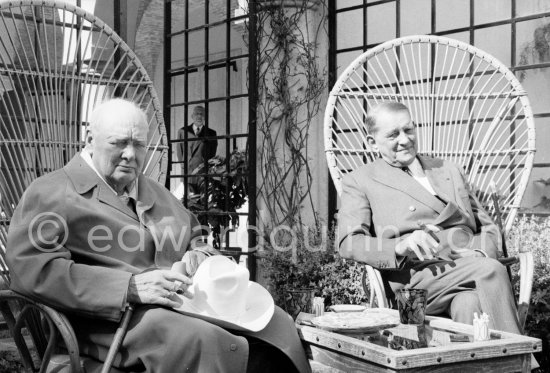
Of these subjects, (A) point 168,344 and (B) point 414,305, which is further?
(B) point 414,305

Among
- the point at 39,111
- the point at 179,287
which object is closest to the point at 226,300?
the point at 179,287

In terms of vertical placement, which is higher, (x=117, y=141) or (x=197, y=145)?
(x=197, y=145)

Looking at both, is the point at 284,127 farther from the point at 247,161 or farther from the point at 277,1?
the point at 277,1

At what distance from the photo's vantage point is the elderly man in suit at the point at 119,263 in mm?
2105

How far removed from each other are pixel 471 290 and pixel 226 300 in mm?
985

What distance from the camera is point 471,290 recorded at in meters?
2.73

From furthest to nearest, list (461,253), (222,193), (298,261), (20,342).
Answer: (222,193) < (298,261) < (461,253) < (20,342)

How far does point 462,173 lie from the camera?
325 cm

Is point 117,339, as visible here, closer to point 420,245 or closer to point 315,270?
point 420,245

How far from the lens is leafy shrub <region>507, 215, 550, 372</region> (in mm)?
3615

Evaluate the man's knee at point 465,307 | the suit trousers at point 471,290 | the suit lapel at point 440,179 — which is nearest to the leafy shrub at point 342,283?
the suit lapel at point 440,179

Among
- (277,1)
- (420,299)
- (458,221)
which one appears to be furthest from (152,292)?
(277,1)

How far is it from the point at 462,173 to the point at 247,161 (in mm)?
2370

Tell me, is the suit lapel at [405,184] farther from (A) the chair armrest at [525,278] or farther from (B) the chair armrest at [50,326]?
(B) the chair armrest at [50,326]
